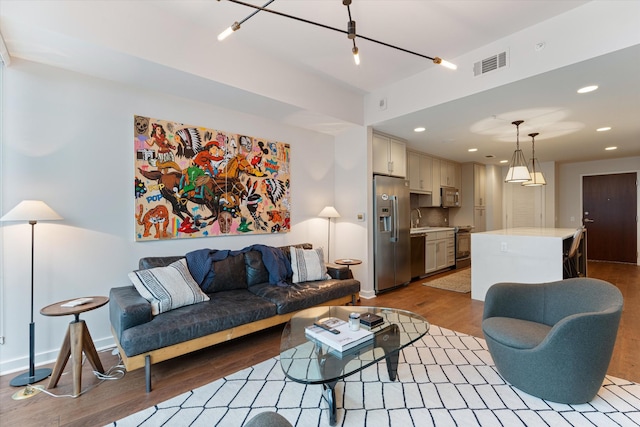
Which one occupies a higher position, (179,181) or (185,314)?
(179,181)

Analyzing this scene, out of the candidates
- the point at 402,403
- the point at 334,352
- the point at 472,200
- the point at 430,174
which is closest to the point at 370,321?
the point at 334,352

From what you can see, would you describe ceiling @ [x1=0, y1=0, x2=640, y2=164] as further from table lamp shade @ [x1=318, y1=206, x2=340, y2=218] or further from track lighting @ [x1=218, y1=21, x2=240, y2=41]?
table lamp shade @ [x1=318, y1=206, x2=340, y2=218]

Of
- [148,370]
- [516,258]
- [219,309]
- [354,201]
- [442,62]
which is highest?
[442,62]

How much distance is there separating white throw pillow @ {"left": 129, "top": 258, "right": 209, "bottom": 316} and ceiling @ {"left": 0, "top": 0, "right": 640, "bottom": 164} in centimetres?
184

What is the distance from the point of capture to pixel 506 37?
2.97 metres

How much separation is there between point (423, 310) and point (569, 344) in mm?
2048

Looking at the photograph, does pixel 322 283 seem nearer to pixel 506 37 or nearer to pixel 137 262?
pixel 137 262

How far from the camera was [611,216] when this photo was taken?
7039mm

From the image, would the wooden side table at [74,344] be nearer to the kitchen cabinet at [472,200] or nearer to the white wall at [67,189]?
the white wall at [67,189]

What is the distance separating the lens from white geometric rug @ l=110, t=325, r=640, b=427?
5.88ft

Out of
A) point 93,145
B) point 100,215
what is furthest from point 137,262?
point 93,145

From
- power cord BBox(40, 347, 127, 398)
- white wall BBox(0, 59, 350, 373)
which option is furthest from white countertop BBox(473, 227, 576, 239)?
power cord BBox(40, 347, 127, 398)

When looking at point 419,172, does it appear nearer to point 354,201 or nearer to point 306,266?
point 354,201

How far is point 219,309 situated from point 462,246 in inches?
230
